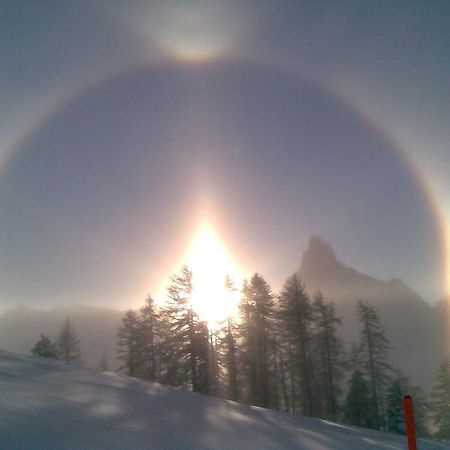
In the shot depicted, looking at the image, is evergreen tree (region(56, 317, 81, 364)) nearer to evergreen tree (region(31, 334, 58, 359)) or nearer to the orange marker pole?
evergreen tree (region(31, 334, 58, 359))

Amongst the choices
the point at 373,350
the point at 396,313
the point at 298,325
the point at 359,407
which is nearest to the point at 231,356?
the point at 298,325

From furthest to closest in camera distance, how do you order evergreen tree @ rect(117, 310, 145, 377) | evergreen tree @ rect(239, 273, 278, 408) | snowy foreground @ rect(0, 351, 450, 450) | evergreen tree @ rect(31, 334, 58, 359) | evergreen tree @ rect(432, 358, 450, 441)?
evergreen tree @ rect(117, 310, 145, 377) → evergreen tree @ rect(432, 358, 450, 441) → evergreen tree @ rect(31, 334, 58, 359) → evergreen tree @ rect(239, 273, 278, 408) → snowy foreground @ rect(0, 351, 450, 450)

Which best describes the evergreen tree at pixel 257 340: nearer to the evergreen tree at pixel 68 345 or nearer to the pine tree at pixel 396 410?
the pine tree at pixel 396 410

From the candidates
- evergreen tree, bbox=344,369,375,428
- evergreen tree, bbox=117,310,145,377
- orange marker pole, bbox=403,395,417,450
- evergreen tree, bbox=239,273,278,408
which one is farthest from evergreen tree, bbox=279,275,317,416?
orange marker pole, bbox=403,395,417,450

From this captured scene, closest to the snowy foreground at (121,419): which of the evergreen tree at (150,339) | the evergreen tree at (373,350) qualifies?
the evergreen tree at (150,339)

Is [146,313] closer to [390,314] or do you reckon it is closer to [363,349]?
[363,349]

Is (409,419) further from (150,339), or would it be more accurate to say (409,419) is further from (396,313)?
(396,313)

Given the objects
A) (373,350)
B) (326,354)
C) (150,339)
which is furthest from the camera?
(150,339)
